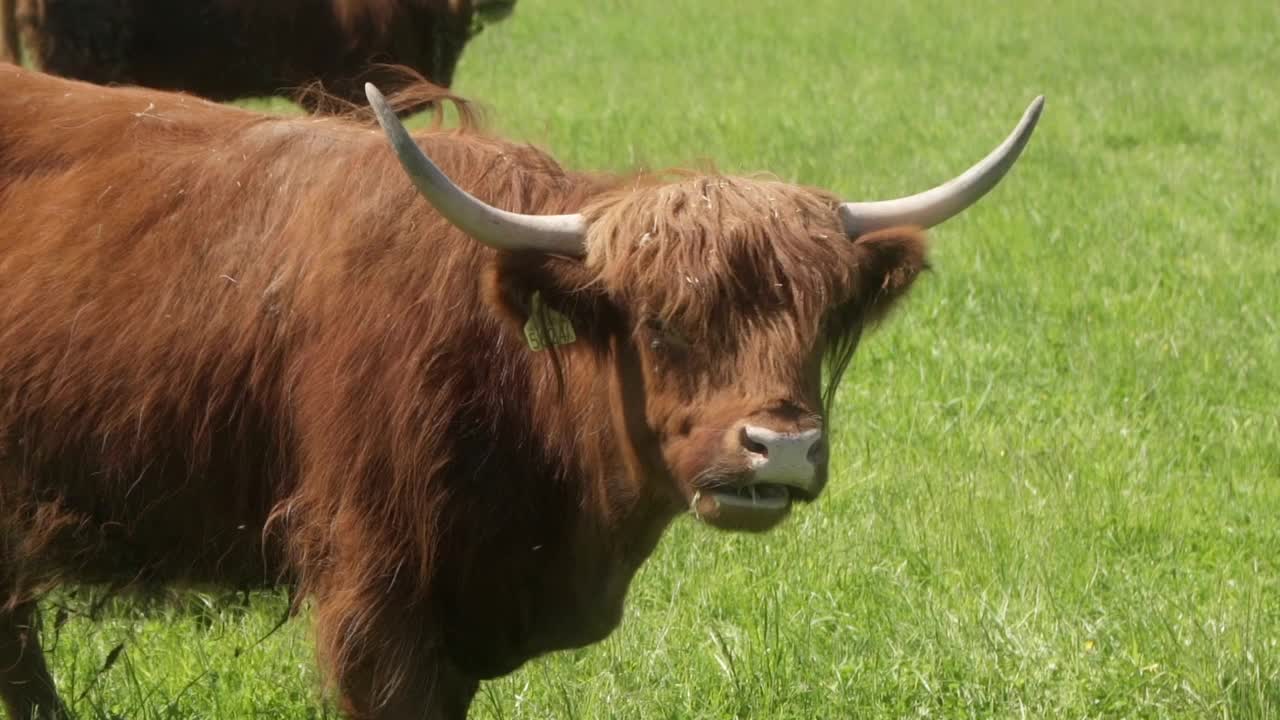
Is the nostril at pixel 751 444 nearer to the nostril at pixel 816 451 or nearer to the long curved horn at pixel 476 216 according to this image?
the nostril at pixel 816 451

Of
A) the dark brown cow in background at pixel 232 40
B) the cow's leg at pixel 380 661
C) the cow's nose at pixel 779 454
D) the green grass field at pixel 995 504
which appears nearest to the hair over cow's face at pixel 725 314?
the cow's nose at pixel 779 454

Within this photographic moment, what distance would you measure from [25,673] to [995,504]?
120 inches

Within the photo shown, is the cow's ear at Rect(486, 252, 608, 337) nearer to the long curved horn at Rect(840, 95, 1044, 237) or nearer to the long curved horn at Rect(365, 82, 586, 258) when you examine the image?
the long curved horn at Rect(365, 82, 586, 258)

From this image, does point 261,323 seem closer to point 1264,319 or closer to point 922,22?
point 1264,319

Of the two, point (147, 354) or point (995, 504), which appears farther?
point (995, 504)

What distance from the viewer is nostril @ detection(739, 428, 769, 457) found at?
11.5 feet

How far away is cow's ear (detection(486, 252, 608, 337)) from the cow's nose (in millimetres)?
513

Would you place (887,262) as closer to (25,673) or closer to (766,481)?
(766,481)

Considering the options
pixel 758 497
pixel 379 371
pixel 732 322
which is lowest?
pixel 379 371

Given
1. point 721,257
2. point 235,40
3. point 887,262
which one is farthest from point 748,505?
point 235,40

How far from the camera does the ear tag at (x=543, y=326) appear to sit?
12.6 feet

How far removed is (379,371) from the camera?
156 inches

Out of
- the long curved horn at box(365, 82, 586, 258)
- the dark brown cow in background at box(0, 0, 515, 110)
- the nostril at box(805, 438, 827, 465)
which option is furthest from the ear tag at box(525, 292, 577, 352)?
the dark brown cow in background at box(0, 0, 515, 110)

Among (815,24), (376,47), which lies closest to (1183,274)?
(376,47)
